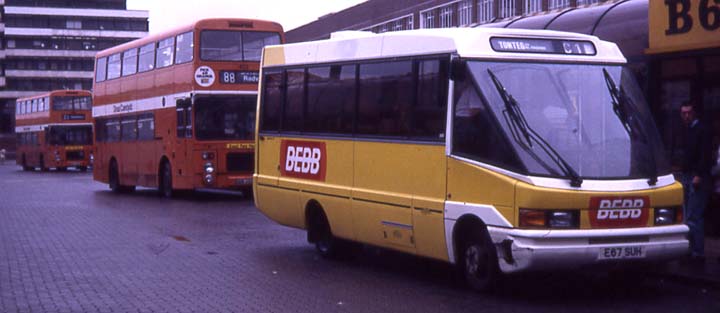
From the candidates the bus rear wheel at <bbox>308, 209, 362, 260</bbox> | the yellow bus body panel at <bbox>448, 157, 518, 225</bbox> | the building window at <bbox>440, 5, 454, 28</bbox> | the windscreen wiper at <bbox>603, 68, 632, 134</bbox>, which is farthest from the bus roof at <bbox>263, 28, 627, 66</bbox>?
the building window at <bbox>440, 5, 454, 28</bbox>

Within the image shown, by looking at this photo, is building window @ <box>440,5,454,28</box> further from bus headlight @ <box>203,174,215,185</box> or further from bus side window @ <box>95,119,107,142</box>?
bus headlight @ <box>203,174,215,185</box>

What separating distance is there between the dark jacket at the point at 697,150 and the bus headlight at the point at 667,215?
1.78 meters

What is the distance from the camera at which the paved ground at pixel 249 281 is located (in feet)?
32.5

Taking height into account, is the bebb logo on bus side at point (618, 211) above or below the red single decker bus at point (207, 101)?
below

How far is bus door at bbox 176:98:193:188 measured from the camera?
2616cm

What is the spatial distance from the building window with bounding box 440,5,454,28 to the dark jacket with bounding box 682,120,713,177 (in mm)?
44426

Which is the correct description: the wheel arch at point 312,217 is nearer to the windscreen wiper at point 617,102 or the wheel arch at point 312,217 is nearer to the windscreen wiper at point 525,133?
the windscreen wiper at point 525,133

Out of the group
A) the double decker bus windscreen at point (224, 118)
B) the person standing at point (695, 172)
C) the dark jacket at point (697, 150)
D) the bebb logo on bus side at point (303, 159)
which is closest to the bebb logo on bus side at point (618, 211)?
the person standing at point (695, 172)

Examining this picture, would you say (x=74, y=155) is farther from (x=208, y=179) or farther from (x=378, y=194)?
(x=378, y=194)

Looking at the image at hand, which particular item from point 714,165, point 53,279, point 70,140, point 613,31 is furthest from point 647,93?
point 70,140

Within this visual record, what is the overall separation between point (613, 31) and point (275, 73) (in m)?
4.87

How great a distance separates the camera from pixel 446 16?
188ft

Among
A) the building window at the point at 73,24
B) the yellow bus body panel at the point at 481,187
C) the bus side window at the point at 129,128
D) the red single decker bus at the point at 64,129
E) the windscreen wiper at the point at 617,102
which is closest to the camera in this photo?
the yellow bus body panel at the point at 481,187

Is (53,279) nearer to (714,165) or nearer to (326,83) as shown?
(326,83)
